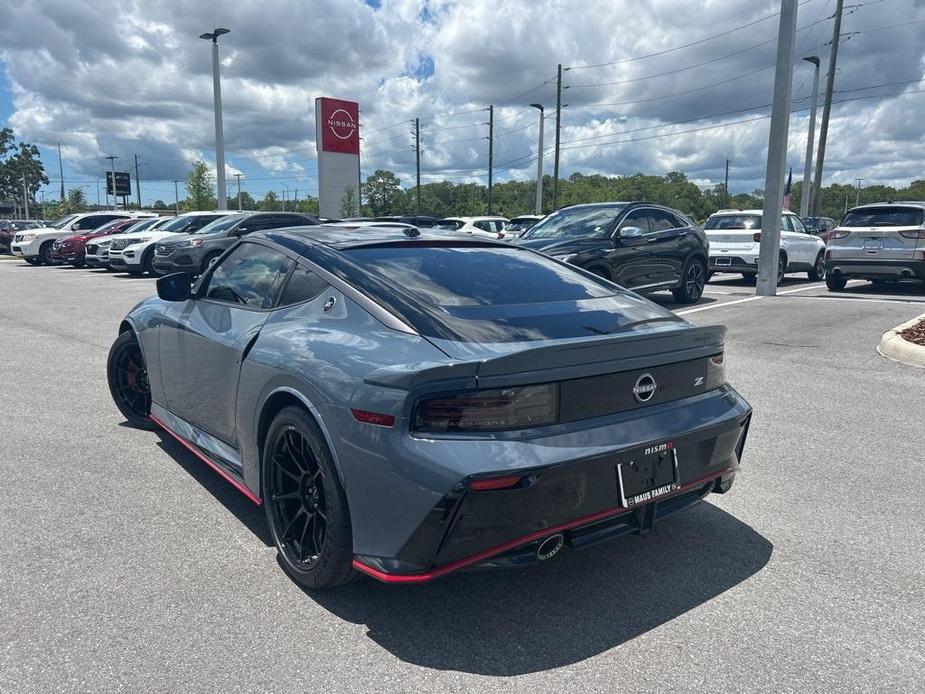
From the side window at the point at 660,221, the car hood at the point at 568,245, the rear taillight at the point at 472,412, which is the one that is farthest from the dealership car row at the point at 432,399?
the side window at the point at 660,221

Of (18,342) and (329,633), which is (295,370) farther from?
(18,342)

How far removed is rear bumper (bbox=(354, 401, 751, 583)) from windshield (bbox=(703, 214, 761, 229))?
603 inches

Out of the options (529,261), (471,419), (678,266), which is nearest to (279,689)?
(471,419)

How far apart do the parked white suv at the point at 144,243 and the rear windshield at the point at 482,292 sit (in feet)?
53.9

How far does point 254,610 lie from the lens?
283 cm

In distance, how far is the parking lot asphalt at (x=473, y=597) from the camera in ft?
8.02

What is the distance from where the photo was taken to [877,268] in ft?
44.8

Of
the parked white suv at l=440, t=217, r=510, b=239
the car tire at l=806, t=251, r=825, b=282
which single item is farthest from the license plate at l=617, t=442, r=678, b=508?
the parked white suv at l=440, t=217, r=510, b=239

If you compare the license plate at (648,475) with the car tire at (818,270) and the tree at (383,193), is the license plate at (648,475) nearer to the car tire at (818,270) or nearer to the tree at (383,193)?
the car tire at (818,270)

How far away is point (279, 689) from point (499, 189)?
96.7 m

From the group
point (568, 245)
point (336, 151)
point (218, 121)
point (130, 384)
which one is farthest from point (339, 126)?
point (130, 384)

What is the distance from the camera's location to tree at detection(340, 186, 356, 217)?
4094 centimetres

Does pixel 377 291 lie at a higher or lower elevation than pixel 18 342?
higher

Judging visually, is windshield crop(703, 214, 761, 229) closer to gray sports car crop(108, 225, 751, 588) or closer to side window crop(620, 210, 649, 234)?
side window crop(620, 210, 649, 234)
